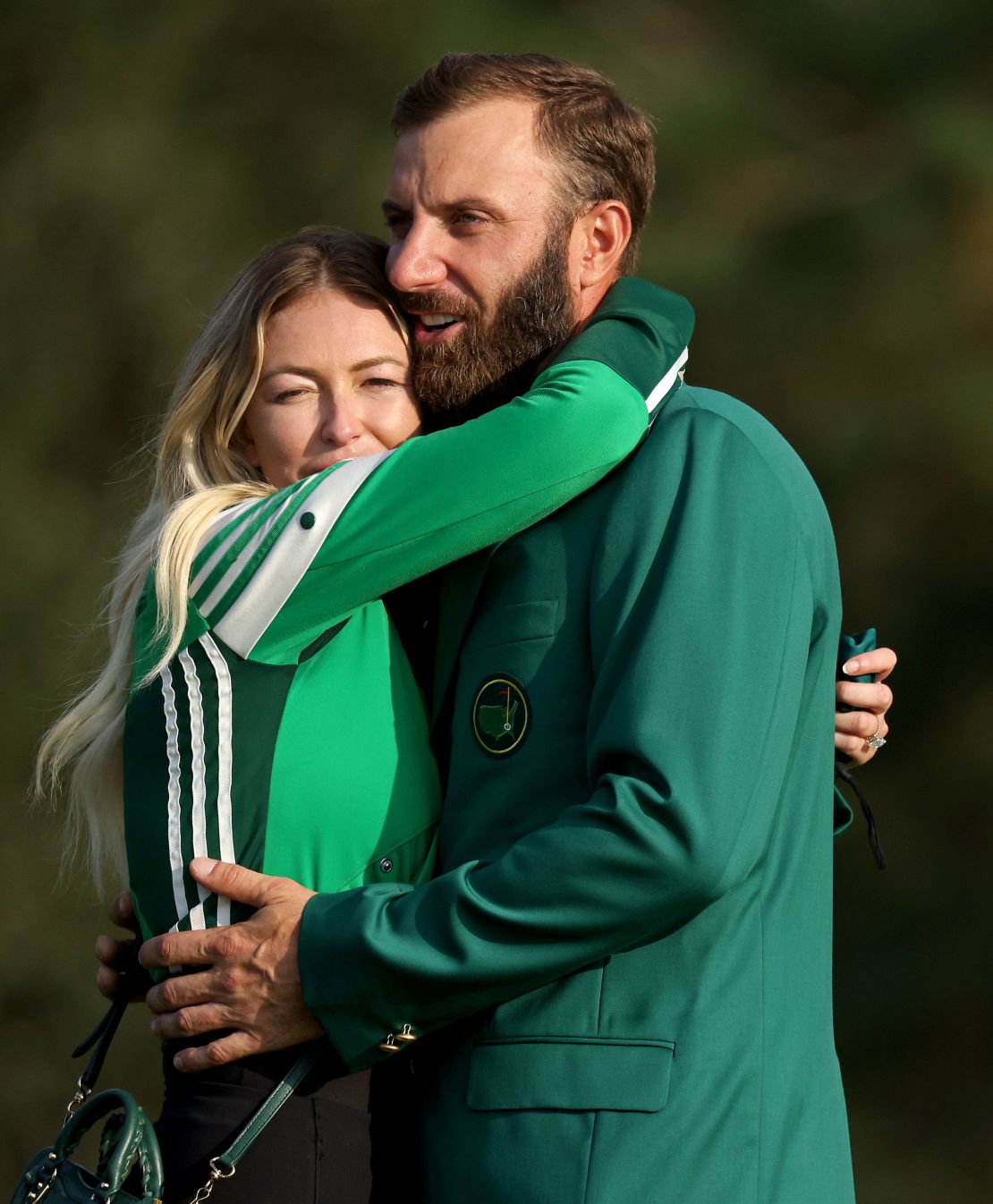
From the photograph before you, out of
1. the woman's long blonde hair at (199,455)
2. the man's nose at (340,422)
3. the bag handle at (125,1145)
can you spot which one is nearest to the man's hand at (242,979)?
the bag handle at (125,1145)

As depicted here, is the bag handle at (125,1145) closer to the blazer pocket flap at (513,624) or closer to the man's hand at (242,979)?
the man's hand at (242,979)

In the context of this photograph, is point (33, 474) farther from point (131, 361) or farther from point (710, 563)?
point (710, 563)

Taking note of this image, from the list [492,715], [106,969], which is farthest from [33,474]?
[492,715]

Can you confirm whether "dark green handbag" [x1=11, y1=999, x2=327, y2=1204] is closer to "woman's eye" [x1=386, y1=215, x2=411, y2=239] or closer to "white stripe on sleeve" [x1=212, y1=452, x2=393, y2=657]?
"white stripe on sleeve" [x1=212, y1=452, x2=393, y2=657]

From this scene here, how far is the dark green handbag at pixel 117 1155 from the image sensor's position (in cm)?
174

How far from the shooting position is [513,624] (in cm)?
196

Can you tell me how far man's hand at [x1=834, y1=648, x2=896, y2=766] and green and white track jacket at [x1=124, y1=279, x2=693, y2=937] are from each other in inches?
19.6

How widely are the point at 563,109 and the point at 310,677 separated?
94 cm

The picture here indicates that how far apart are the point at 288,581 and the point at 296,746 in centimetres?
19

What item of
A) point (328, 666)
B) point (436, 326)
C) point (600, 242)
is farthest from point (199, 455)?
point (600, 242)

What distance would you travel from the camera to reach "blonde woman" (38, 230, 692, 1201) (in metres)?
1.86

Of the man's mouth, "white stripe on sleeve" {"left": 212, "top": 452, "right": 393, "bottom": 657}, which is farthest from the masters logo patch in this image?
the man's mouth

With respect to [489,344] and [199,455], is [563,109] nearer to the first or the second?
[489,344]

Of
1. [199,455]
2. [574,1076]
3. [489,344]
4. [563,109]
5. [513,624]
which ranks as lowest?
[574,1076]
